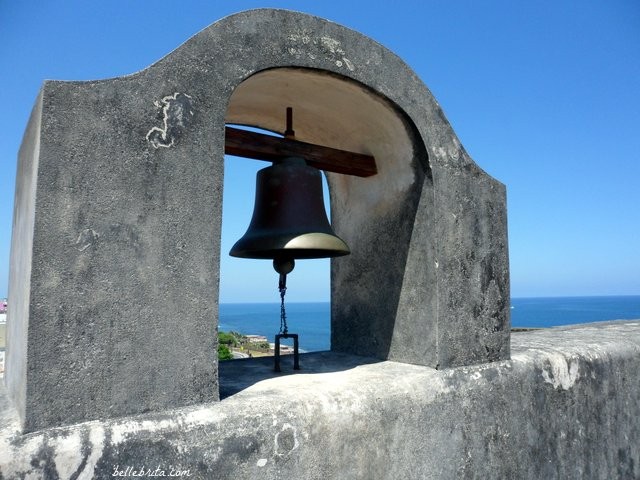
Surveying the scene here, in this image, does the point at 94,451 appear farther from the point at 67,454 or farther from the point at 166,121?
the point at 166,121

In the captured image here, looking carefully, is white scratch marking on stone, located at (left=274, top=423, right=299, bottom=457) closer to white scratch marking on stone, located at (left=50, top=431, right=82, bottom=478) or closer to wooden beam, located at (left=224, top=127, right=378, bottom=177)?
white scratch marking on stone, located at (left=50, top=431, right=82, bottom=478)

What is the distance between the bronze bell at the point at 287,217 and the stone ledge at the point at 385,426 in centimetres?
69

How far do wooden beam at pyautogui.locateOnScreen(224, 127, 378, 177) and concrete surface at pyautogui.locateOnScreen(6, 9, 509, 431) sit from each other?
0.87ft

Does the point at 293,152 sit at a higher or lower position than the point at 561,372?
higher

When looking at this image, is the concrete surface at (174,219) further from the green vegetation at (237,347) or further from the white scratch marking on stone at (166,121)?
the green vegetation at (237,347)

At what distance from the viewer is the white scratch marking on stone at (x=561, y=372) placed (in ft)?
9.87

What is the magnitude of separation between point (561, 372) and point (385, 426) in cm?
149

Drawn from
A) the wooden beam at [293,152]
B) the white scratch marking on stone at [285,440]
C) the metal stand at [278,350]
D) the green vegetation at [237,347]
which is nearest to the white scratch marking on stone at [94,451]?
the white scratch marking on stone at [285,440]

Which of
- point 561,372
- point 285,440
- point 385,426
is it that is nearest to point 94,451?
point 285,440

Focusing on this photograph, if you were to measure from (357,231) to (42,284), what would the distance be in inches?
85.7

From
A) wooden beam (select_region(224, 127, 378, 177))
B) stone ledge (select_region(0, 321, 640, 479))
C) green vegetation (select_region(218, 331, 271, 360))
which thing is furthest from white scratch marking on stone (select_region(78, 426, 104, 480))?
green vegetation (select_region(218, 331, 271, 360))

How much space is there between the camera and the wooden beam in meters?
2.58

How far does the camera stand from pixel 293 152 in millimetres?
2826

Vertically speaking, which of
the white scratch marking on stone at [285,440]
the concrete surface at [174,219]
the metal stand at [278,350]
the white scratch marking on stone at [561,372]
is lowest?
the white scratch marking on stone at [285,440]
